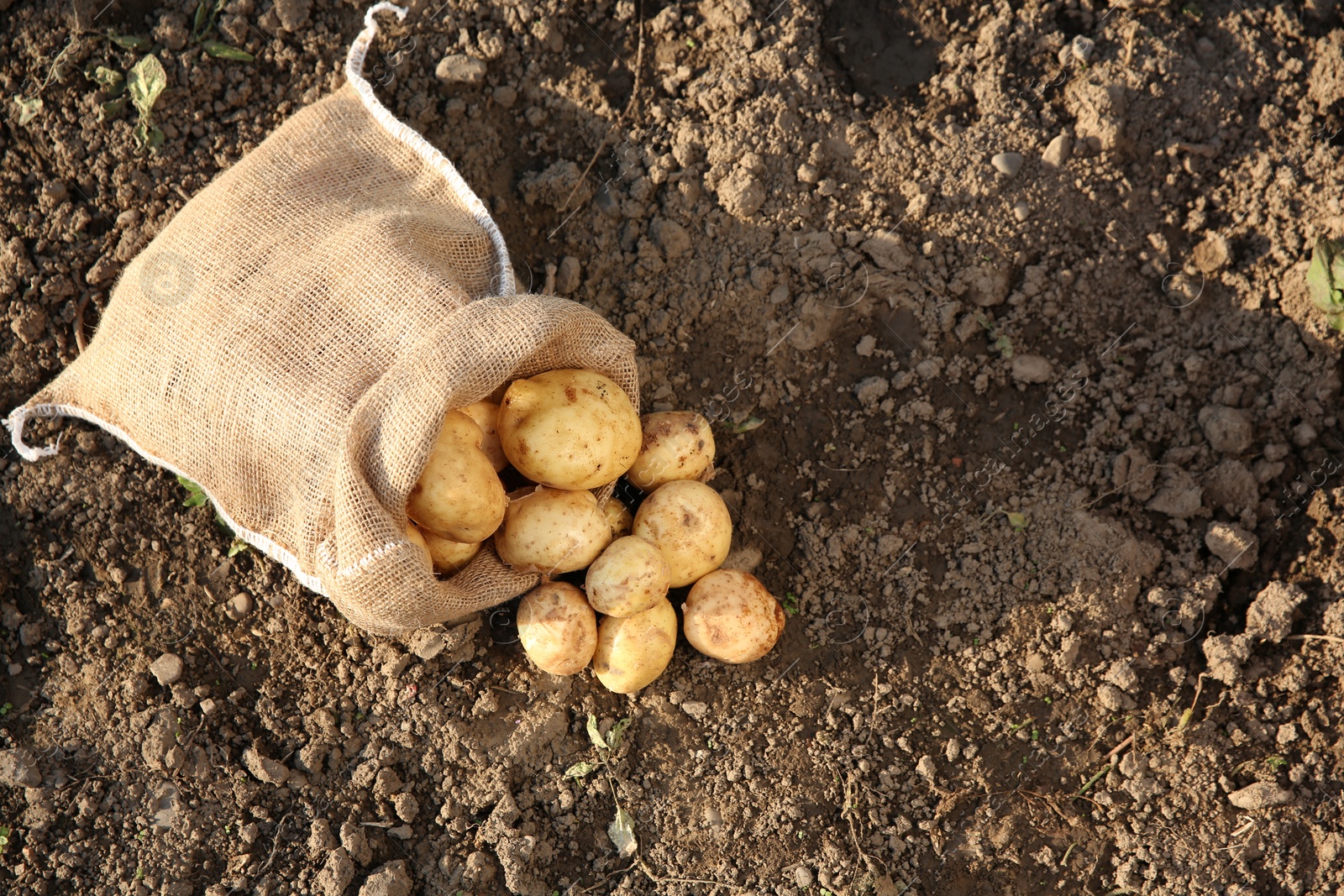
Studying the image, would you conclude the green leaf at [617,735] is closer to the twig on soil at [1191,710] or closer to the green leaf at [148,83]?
the twig on soil at [1191,710]

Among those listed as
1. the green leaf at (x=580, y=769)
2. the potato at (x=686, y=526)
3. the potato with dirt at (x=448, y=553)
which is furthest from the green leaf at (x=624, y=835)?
the potato with dirt at (x=448, y=553)

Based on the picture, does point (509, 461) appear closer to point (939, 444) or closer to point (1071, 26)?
point (939, 444)

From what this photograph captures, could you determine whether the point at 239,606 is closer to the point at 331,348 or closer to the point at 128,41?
the point at 331,348

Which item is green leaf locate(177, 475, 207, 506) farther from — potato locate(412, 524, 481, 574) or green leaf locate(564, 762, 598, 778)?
green leaf locate(564, 762, 598, 778)

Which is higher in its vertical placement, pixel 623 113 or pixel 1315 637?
pixel 623 113

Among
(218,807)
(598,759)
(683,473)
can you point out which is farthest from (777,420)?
(218,807)

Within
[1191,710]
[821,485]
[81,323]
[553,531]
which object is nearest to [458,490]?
[553,531]
